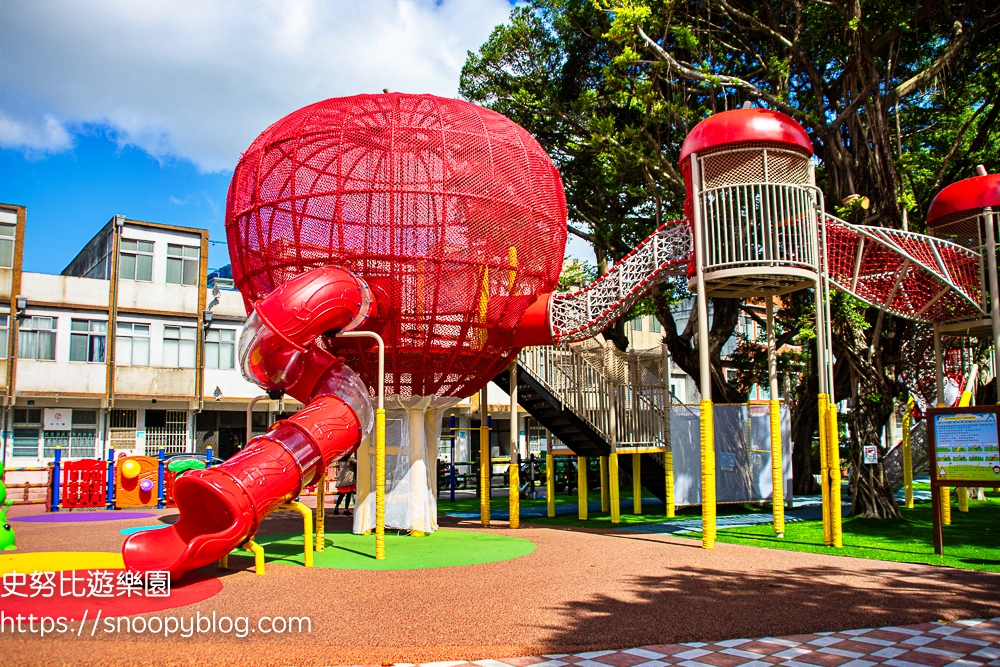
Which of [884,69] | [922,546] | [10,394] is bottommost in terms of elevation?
[922,546]

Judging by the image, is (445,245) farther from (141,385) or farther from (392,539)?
(141,385)

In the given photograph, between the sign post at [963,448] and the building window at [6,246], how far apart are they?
98.0 feet

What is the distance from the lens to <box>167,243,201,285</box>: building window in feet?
105

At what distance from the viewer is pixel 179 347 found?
31.8 metres

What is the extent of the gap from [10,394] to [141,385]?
14.0 feet

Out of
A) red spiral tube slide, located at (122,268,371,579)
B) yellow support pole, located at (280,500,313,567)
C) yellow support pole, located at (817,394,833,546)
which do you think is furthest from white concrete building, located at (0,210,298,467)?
yellow support pole, located at (817,394,833,546)

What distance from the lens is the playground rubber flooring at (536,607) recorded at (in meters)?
6.14

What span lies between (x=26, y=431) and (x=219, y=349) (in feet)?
24.2

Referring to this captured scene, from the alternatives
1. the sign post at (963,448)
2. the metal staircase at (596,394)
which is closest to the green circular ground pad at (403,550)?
the metal staircase at (596,394)

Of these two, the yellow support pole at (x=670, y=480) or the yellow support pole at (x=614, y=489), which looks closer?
the yellow support pole at (x=614, y=489)

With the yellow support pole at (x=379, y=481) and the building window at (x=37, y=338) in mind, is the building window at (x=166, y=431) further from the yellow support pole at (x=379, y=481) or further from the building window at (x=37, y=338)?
the yellow support pole at (x=379, y=481)

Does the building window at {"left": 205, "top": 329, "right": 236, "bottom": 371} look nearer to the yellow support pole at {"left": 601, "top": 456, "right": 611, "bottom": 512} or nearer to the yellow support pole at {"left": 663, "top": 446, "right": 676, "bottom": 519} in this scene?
the yellow support pole at {"left": 601, "top": 456, "right": 611, "bottom": 512}

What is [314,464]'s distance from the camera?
10.2 meters

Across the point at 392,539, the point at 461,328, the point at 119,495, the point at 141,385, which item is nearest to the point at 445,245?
the point at 461,328
